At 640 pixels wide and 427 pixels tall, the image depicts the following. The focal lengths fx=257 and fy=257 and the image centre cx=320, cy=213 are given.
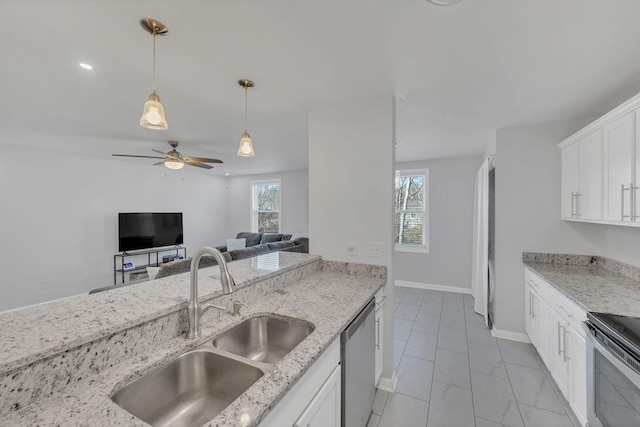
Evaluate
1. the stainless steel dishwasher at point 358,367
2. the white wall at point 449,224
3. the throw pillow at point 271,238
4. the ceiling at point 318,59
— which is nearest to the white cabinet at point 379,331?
the stainless steel dishwasher at point 358,367

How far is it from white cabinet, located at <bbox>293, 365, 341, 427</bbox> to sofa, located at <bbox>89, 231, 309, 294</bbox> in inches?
66.9

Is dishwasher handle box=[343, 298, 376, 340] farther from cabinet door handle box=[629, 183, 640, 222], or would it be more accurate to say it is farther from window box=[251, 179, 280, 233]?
window box=[251, 179, 280, 233]

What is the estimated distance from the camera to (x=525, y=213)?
2.93m

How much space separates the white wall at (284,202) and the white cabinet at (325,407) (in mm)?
5314

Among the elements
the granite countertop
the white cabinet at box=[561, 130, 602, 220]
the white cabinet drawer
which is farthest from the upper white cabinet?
the white cabinet drawer

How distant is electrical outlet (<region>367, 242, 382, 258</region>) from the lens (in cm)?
227

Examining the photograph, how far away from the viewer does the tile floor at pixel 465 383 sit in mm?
1895

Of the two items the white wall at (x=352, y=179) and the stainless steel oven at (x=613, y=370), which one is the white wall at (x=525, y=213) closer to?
the stainless steel oven at (x=613, y=370)

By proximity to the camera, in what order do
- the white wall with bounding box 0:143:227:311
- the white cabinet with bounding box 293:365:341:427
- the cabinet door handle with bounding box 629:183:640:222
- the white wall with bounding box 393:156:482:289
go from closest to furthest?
the white cabinet with bounding box 293:365:341:427 < the cabinet door handle with bounding box 629:183:640:222 < the white wall with bounding box 0:143:227:311 < the white wall with bounding box 393:156:482:289

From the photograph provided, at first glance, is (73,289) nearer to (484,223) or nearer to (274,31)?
(274,31)

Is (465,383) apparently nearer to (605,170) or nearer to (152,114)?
(605,170)

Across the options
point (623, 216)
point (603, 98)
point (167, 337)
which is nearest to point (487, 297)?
point (623, 216)

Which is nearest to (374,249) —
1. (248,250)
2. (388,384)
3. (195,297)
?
(388,384)

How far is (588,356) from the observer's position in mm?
1560
